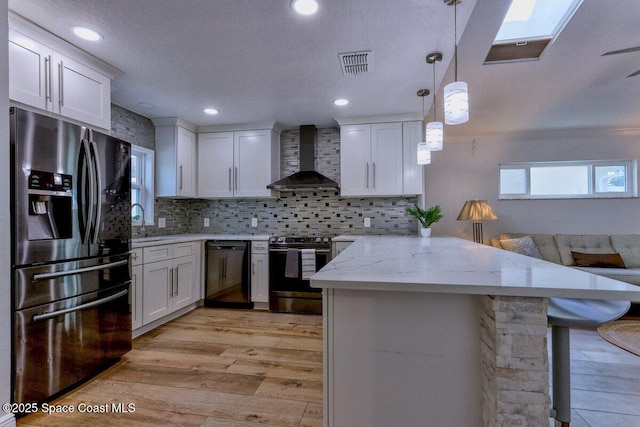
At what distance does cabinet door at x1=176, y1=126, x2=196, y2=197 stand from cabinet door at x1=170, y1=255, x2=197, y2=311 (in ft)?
2.84

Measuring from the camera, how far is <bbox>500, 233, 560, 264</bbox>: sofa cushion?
3883 mm

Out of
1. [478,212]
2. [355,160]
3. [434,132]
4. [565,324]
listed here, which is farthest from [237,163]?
[565,324]

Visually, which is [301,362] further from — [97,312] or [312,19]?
[312,19]

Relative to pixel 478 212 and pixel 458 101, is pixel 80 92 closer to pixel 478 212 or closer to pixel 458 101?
pixel 458 101

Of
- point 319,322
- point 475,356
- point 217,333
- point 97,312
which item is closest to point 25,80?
point 97,312

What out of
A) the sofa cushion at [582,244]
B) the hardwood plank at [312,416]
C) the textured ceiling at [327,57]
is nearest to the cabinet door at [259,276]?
the textured ceiling at [327,57]

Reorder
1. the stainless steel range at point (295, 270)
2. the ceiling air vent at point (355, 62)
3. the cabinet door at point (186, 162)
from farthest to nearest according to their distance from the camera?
the cabinet door at point (186, 162)
the stainless steel range at point (295, 270)
the ceiling air vent at point (355, 62)

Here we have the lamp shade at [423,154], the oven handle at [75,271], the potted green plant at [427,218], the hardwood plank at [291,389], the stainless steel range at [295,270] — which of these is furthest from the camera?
the stainless steel range at [295,270]

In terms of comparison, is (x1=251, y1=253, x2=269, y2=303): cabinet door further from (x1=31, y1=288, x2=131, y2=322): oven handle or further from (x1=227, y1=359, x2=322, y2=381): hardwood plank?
(x1=31, y1=288, x2=131, y2=322): oven handle

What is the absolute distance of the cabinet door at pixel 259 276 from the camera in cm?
362

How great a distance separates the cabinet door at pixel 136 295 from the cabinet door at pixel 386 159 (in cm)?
258

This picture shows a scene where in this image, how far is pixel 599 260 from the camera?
11.9 ft

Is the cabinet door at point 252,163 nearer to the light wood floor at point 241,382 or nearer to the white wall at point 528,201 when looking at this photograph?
the light wood floor at point 241,382

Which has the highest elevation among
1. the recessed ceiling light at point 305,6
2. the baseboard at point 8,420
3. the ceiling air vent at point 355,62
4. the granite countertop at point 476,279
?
the recessed ceiling light at point 305,6
